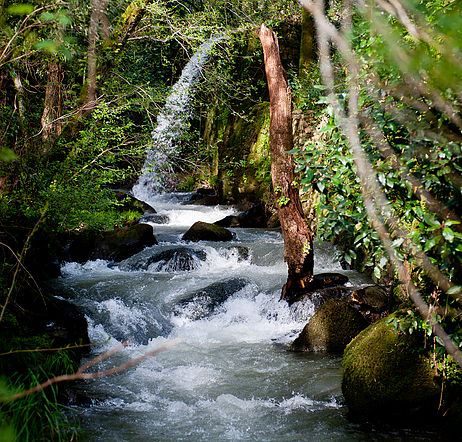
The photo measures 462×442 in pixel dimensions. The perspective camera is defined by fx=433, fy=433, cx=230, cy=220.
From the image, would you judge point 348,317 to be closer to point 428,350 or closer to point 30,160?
point 428,350

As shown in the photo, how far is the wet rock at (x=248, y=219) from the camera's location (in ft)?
48.7

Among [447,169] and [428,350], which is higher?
[447,169]

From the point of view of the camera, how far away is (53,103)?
25.7ft

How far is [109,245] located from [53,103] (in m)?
4.52

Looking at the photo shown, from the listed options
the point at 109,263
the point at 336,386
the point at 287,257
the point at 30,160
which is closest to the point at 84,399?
the point at 336,386

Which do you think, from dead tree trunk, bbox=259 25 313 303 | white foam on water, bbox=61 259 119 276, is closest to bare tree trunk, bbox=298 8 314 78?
dead tree trunk, bbox=259 25 313 303

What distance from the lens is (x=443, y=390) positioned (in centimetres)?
417

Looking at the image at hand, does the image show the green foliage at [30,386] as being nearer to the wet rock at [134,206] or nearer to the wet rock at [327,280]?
the wet rock at [327,280]

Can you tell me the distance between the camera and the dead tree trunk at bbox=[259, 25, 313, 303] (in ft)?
26.0

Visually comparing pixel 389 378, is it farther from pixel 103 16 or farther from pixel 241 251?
pixel 241 251

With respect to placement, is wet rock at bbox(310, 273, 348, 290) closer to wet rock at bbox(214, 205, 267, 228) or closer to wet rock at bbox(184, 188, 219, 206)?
wet rock at bbox(214, 205, 267, 228)

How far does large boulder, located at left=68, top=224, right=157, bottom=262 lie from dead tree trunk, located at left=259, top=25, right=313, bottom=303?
15.8ft

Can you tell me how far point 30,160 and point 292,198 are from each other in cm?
444

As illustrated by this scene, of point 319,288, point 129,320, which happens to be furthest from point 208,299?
point 319,288
